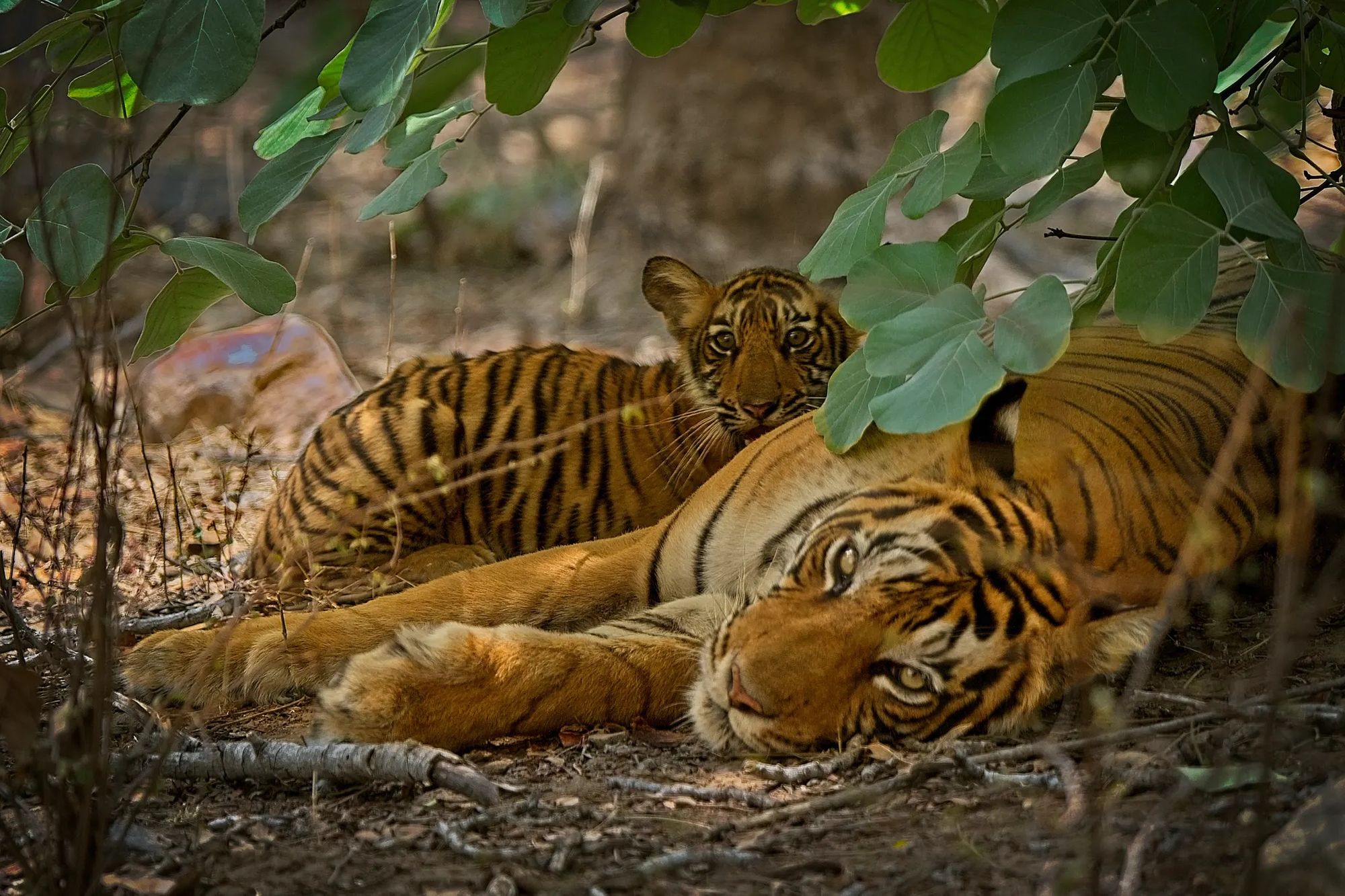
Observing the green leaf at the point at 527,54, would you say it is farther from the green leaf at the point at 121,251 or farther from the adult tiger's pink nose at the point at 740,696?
the adult tiger's pink nose at the point at 740,696

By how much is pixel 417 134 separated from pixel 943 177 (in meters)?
1.14

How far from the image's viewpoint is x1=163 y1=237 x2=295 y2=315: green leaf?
2445mm

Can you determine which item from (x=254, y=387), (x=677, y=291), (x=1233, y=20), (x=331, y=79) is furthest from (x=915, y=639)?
(x=254, y=387)

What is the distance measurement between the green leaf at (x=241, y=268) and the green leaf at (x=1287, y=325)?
183cm

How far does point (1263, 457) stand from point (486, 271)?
576 cm

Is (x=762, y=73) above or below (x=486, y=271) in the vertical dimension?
above

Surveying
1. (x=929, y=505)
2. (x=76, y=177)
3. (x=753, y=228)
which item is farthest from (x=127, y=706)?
(x=753, y=228)

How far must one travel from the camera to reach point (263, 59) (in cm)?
1152

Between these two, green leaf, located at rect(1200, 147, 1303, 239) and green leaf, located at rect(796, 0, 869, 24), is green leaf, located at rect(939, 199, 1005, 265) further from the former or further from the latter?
green leaf, located at rect(796, 0, 869, 24)

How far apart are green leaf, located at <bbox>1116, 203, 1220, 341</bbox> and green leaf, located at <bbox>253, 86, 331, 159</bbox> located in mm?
1708

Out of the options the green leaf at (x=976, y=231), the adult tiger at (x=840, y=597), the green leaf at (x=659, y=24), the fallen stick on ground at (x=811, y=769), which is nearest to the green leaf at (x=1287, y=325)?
the adult tiger at (x=840, y=597)

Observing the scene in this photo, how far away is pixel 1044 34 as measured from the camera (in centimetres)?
244

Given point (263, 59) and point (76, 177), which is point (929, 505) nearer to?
point (76, 177)

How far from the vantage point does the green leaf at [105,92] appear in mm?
2662
